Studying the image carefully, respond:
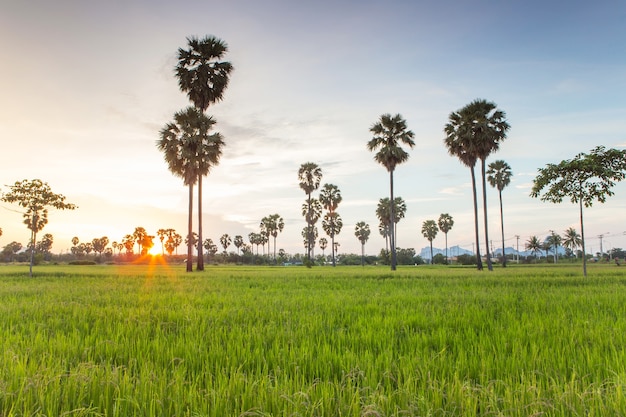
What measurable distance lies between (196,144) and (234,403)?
126 feet

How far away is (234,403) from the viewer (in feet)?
9.07

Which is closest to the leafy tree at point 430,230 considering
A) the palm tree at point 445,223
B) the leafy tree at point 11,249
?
the palm tree at point 445,223

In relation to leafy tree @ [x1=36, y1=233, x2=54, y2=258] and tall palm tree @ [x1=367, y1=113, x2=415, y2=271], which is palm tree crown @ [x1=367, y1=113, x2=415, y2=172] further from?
leafy tree @ [x1=36, y1=233, x2=54, y2=258]

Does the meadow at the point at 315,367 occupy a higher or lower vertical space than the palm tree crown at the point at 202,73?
lower

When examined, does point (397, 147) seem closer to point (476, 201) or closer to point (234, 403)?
point (476, 201)

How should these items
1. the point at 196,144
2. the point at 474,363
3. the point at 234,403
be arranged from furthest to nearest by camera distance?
the point at 196,144 → the point at 474,363 → the point at 234,403

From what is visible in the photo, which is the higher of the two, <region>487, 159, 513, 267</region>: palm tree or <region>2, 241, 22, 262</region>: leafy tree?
<region>487, 159, 513, 267</region>: palm tree

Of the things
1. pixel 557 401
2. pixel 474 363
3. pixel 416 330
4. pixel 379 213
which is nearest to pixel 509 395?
pixel 557 401

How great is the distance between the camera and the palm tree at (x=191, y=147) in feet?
123

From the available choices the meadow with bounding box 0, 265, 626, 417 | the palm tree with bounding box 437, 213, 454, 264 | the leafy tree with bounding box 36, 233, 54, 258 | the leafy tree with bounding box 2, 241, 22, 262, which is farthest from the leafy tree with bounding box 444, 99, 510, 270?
the leafy tree with bounding box 2, 241, 22, 262

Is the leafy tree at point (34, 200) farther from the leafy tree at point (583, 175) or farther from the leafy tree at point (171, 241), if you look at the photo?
the leafy tree at point (171, 241)

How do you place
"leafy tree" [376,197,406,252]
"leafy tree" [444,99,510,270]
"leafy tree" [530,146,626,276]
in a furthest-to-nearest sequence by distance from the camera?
"leafy tree" [376,197,406,252] < "leafy tree" [444,99,510,270] < "leafy tree" [530,146,626,276]

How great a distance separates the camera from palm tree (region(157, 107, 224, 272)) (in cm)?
3762

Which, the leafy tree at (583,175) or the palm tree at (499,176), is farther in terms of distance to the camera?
the palm tree at (499,176)
